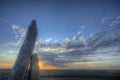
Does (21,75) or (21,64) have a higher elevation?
(21,64)

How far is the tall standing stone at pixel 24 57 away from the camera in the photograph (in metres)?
1.99

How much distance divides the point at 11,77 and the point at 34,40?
0.57 meters

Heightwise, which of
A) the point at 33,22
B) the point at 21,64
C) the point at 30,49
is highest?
the point at 33,22

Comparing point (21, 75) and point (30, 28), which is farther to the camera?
point (30, 28)

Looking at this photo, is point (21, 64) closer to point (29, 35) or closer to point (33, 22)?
point (29, 35)

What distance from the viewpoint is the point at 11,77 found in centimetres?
201

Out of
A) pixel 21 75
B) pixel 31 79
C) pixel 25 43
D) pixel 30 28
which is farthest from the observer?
pixel 31 79

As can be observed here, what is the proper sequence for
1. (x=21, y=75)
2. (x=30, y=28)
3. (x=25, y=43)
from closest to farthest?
(x=21, y=75) → (x=25, y=43) → (x=30, y=28)

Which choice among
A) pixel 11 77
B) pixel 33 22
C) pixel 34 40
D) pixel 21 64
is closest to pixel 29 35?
pixel 34 40

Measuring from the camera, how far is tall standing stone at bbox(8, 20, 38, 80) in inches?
78.4

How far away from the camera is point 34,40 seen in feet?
7.54

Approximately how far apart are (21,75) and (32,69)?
566 millimetres

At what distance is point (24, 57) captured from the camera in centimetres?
207

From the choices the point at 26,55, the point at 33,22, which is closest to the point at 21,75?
the point at 26,55
